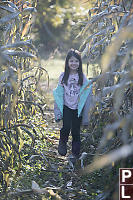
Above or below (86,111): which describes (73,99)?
above

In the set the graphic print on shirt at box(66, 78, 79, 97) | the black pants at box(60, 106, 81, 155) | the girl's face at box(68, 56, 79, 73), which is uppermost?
the girl's face at box(68, 56, 79, 73)

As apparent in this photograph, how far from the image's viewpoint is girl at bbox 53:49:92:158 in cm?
323

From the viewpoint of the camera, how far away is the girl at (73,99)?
3229 mm

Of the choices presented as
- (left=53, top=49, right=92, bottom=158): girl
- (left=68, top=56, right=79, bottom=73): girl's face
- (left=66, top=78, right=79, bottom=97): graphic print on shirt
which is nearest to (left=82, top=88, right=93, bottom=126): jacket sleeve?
(left=53, top=49, right=92, bottom=158): girl

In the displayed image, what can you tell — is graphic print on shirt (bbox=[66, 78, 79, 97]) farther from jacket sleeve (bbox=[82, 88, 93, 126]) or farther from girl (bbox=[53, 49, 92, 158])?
jacket sleeve (bbox=[82, 88, 93, 126])

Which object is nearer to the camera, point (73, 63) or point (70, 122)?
point (73, 63)

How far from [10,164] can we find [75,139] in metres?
0.91

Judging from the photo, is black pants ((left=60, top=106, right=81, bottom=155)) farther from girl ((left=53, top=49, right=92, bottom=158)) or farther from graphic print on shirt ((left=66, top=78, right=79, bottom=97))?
graphic print on shirt ((left=66, top=78, right=79, bottom=97))

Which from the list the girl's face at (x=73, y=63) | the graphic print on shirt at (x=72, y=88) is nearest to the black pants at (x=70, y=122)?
the graphic print on shirt at (x=72, y=88)

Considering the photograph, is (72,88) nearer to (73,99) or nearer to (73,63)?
(73,99)

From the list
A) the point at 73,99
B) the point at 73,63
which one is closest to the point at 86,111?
the point at 73,99

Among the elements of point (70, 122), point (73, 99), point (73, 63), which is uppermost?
point (73, 63)

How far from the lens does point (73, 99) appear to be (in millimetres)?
3260

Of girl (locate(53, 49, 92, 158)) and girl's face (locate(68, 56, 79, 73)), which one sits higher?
girl's face (locate(68, 56, 79, 73))
